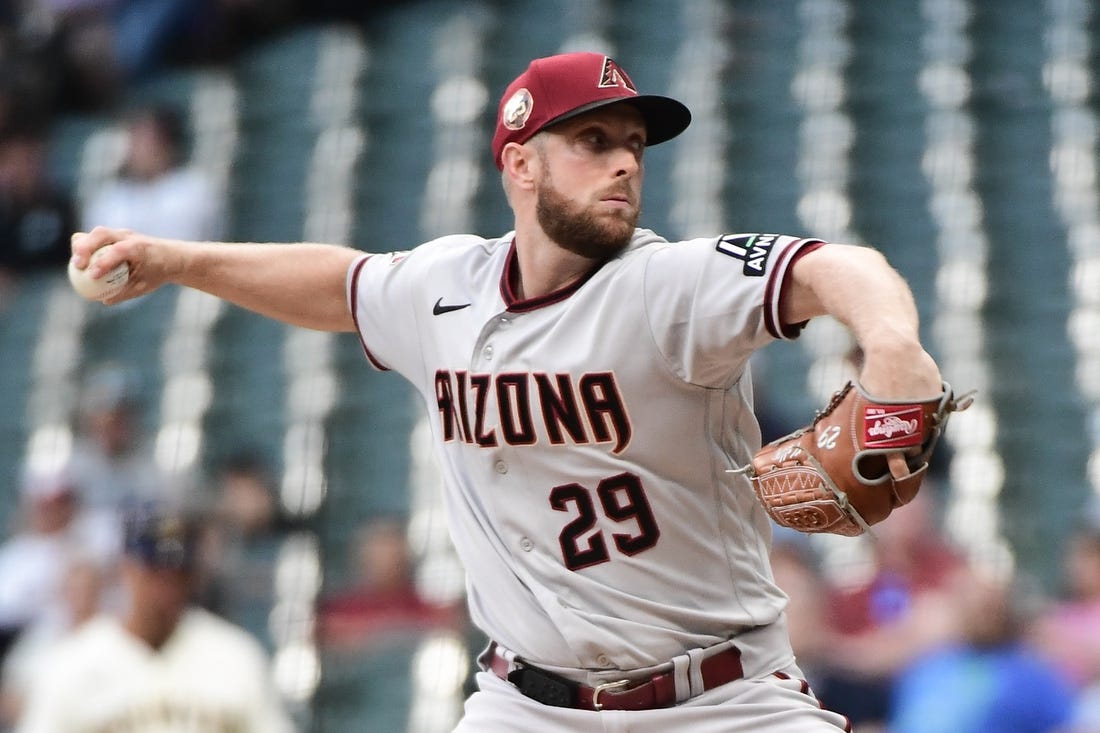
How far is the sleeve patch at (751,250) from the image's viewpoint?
2572 mm

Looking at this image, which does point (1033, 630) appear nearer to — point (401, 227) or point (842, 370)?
point (842, 370)

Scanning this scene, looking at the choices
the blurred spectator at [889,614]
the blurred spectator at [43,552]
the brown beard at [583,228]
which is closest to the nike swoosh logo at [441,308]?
the brown beard at [583,228]

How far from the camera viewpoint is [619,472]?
2.83m

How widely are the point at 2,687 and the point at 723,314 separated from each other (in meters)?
4.23

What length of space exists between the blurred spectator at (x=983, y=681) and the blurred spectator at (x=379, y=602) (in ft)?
5.02

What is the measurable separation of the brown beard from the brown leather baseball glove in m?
0.54

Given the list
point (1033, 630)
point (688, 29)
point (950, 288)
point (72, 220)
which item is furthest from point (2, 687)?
point (688, 29)

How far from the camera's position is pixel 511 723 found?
2945 mm

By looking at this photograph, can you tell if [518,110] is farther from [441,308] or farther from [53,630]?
[53,630]

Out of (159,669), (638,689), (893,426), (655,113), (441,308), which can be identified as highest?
(655,113)

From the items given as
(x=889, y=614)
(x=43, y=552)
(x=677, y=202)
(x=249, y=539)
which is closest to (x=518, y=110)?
(x=889, y=614)

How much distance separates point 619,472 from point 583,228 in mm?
436

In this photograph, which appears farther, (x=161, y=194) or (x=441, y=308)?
(x=161, y=194)

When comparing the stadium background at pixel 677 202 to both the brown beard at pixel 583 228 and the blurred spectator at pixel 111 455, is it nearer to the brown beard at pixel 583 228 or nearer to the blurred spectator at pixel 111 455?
the blurred spectator at pixel 111 455
